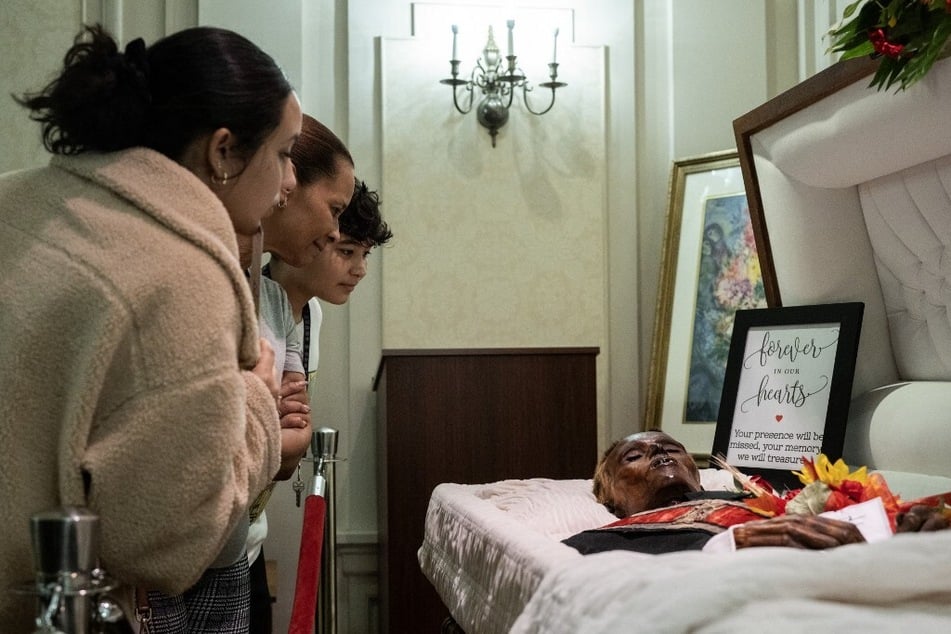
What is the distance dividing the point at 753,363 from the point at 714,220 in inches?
66.2

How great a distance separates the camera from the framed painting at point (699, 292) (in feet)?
14.0

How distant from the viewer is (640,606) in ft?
3.79

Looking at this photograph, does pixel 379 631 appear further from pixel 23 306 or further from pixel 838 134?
pixel 23 306

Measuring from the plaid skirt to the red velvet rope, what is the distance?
96mm

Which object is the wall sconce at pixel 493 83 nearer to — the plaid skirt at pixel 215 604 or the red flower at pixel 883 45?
the red flower at pixel 883 45

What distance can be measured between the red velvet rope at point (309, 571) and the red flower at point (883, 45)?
1396 millimetres

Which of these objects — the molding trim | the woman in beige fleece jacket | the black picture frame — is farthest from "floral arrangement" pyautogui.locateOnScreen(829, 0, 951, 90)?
the molding trim

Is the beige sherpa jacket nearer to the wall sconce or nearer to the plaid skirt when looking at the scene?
the plaid skirt

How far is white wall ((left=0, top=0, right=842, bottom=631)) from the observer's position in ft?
13.9

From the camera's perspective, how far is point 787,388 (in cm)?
264

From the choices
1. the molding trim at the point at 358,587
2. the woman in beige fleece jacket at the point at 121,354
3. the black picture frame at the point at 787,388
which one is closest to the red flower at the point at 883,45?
the black picture frame at the point at 787,388

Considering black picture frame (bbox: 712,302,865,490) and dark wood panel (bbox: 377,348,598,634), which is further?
dark wood panel (bbox: 377,348,598,634)

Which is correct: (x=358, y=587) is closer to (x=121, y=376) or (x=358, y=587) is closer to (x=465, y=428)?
(x=465, y=428)

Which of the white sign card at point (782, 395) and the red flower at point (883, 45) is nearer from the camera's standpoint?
the red flower at point (883, 45)
